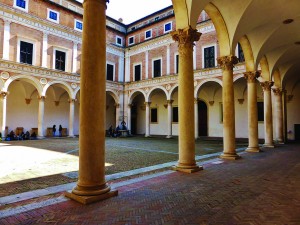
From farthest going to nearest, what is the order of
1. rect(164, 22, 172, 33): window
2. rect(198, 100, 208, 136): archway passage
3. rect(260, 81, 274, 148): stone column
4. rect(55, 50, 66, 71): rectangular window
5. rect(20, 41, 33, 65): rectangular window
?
rect(198, 100, 208, 136): archway passage → rect(164, 22, 172, 33): window → rect(55, 50, 66, 71): rectangular window → rect(20, 41, 33, 65): rectangular window → rect(260, 81, 274, 148): stone column

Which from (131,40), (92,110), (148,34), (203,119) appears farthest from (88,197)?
(131,40)

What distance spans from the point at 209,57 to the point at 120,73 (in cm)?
1212

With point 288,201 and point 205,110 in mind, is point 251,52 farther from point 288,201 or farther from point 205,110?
point 205,110

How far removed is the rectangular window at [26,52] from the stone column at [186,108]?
18432mm

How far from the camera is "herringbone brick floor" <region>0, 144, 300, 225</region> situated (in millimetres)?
3213

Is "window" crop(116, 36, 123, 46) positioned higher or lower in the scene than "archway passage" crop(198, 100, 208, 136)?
higher

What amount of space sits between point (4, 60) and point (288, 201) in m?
21.4

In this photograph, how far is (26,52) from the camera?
2023 centimetres

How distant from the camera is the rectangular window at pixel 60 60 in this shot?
22.5 m

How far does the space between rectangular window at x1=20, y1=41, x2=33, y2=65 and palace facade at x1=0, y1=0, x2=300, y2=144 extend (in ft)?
0.27

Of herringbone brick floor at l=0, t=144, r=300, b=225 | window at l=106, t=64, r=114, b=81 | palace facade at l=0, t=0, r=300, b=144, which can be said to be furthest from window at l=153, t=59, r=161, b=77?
herringbone brick floor at l=0, t=144, r=300, b=225

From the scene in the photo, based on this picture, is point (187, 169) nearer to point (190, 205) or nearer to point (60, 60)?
point (190, 205)

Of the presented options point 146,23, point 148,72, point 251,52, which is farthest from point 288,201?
point 146,23

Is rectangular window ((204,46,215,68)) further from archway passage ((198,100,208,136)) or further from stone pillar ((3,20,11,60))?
stone pillar ((3,20,11,60))
